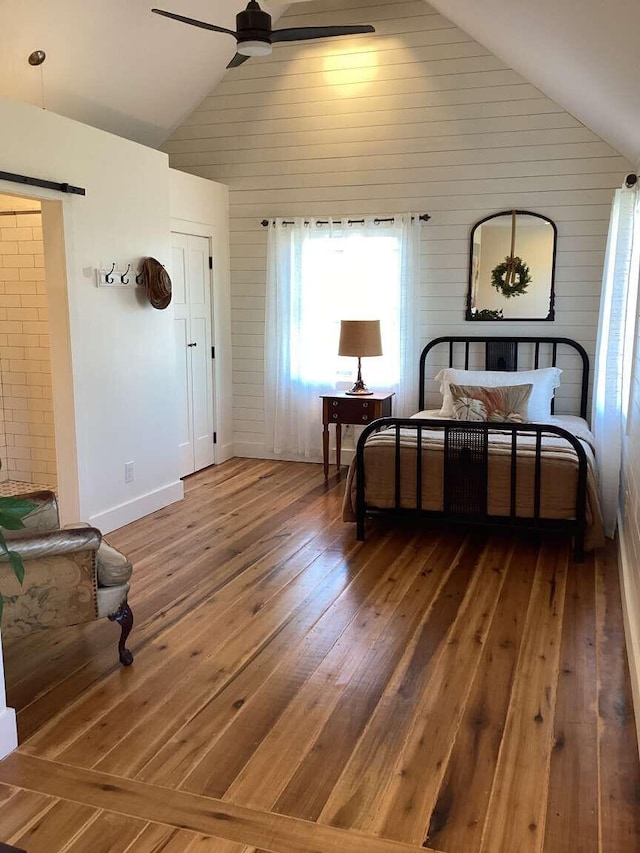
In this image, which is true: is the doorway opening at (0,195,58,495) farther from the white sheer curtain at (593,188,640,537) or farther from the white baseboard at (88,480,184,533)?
the white sheer curtain at (593,188,640,537)

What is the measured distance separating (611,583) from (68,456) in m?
3.22

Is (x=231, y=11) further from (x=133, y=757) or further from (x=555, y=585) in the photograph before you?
(x=133, y=757)

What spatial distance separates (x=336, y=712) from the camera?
8.82 ft

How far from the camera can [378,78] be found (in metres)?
6.00

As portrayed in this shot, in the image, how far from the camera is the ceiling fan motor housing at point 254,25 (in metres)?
3.66

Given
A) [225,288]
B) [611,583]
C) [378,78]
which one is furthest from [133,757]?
[378,78]

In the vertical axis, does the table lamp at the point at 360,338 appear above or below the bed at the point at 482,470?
above

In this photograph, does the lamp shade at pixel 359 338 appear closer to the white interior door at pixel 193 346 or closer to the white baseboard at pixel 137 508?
the white interior door at pixel 193 346

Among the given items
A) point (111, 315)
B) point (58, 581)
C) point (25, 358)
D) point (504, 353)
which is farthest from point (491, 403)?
point (25, 358)

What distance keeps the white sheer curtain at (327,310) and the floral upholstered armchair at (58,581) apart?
3764 mm

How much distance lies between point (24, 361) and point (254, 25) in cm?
312

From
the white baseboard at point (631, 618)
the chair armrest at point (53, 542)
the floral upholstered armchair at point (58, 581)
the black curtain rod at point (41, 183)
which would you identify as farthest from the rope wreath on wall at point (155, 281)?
the white baseboard at point (631, 618)

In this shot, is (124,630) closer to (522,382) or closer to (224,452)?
(522,382)

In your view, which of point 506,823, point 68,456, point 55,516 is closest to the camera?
point 506,823
